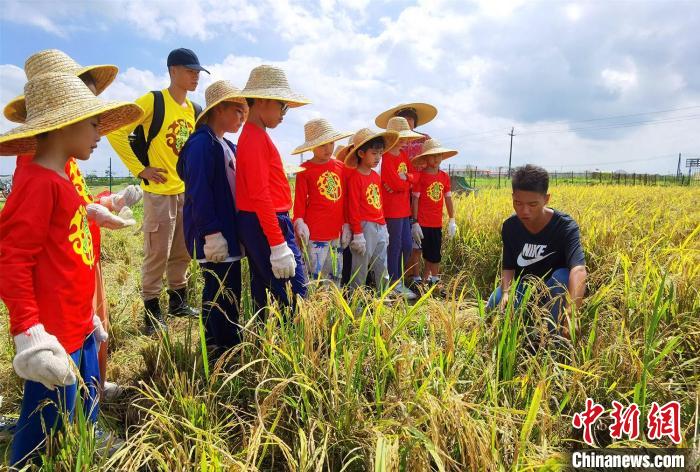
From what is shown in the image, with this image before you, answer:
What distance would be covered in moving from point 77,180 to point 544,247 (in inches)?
104

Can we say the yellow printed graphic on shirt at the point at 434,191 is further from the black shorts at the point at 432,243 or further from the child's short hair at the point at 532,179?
the child's short hair at the point at 532,179

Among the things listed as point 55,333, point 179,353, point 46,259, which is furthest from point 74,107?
point 179,353

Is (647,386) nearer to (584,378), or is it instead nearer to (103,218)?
(584,378)

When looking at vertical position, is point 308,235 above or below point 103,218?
below

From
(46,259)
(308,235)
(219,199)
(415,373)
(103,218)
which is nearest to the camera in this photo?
(46,259)

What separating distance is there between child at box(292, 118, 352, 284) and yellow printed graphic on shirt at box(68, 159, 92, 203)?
163 centimetres

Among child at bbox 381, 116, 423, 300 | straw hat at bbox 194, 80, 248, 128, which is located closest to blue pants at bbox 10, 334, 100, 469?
straw hat at bbox 194, 80, 248, 128

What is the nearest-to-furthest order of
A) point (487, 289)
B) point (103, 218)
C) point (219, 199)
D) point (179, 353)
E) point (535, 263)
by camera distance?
1. point (103, 218)
2. point (179, 353)
3. point (219, 199)
4. point (535, 263)
5. point (487, 289)

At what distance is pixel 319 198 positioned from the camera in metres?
3.47

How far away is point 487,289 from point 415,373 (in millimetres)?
3240

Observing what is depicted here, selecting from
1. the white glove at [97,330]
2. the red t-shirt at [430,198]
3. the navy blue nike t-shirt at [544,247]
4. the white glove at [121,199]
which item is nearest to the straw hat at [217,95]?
the white glove at [121,199]

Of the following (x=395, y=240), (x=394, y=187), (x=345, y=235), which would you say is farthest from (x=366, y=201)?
(x=395, y=240)

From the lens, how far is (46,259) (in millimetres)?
1446

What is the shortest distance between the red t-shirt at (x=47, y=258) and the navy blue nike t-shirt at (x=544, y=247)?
2336 mm
